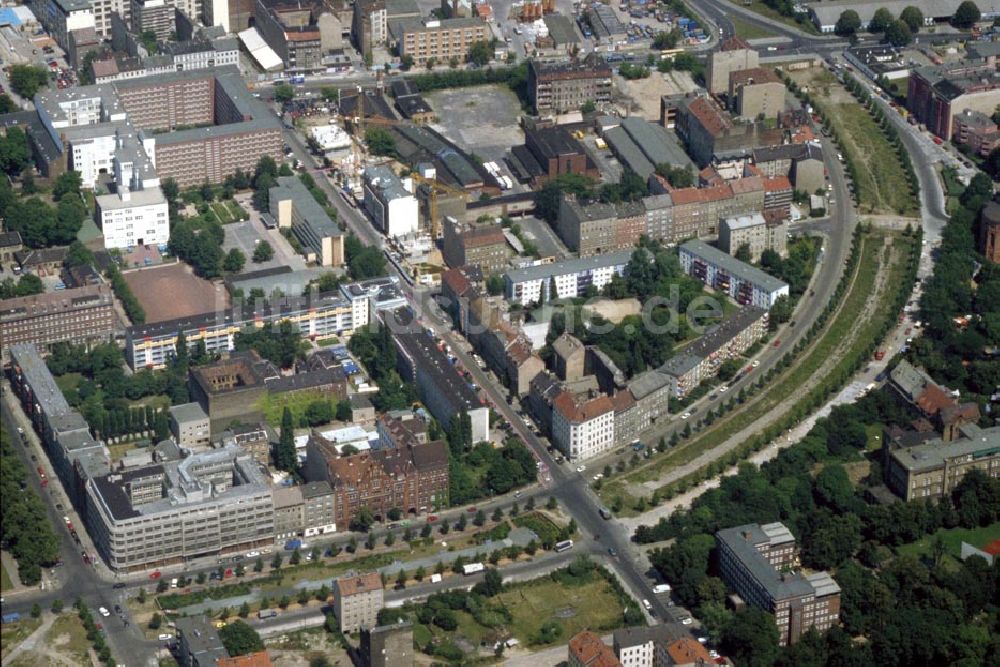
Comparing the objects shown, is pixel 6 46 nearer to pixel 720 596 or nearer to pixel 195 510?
pixel 195 510

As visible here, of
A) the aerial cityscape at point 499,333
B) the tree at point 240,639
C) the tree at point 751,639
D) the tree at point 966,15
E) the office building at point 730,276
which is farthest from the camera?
the tree at point 966,15

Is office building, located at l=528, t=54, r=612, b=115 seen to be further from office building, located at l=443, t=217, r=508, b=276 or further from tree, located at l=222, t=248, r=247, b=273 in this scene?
tree, located at l=222, t=248, r=247, b=273

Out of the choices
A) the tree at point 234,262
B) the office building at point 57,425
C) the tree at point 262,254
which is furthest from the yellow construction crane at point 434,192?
the office building at point 57,425

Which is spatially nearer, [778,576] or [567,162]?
[778,576]

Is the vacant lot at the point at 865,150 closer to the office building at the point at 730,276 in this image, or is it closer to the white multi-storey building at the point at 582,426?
the office building at the point at 730,276

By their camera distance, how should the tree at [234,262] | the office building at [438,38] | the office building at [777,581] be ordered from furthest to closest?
1. the office building at [438,38]
2. the tree at [234,262]
3. the office building at [777,581]

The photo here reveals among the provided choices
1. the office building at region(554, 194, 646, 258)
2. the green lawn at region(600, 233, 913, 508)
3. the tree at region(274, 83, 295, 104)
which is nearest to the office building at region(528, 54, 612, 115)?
the tree at region(274, 83, 295, 104)

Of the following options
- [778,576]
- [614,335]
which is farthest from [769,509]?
[614,335]
